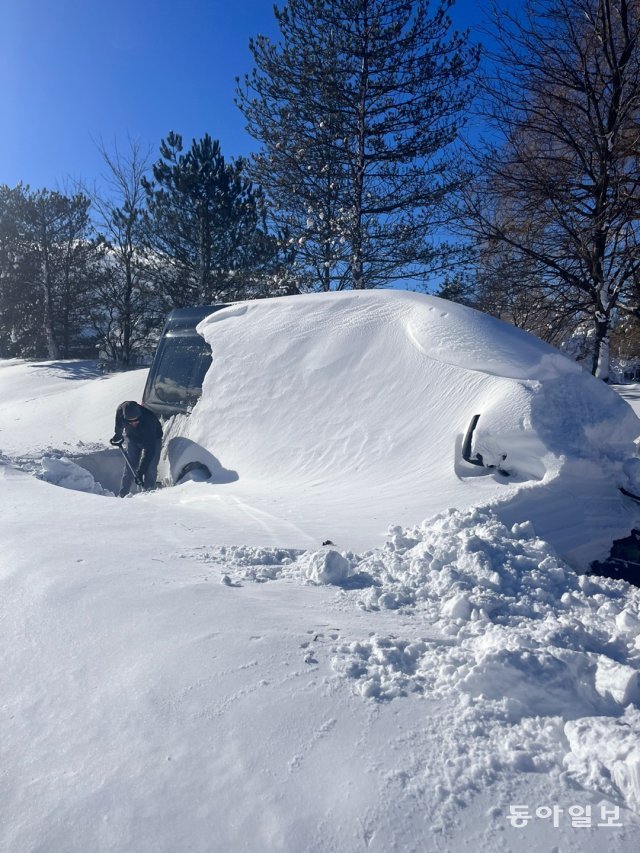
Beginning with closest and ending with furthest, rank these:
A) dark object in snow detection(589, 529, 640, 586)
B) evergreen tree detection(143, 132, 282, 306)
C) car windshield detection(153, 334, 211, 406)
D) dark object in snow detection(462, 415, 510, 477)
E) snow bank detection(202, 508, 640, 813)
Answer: snow bank detection(202, 508, 640, 813), dark object in snow detection(589, 529, 640, 586), dark object in snow detection(462, 415, 510, 477), car windshield detection(153, 334, 211, 406), evergreen tree detection(143, 132, 282, 306)

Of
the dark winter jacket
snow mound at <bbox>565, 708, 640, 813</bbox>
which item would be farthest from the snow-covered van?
snow mound at <bbox>565, 708, 640, 813</bbox>

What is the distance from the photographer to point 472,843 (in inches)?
51.8

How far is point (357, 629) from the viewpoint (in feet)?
7.19

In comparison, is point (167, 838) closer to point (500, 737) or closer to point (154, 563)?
point (500, 737)

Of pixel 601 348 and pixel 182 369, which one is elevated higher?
pixel 601 348

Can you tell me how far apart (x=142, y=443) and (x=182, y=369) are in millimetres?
896

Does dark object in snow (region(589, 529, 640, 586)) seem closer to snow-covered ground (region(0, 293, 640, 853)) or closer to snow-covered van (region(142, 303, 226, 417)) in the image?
snow-covered ground (region(0, 293, 640, 853))

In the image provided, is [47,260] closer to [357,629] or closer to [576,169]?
[576,169]

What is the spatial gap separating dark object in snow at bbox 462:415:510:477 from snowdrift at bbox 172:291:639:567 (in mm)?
18

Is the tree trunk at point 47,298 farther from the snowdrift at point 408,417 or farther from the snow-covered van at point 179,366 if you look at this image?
the snowdrift at point 408,417

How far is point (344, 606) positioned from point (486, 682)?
724 mm

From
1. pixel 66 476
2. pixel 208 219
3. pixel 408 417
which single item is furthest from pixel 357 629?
pixel 208 219

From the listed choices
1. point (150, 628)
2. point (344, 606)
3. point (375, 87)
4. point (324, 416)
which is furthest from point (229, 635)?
point (375, 87)

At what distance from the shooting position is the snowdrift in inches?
129
